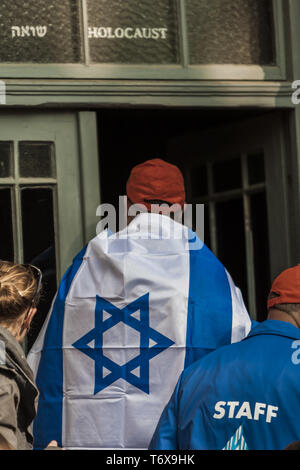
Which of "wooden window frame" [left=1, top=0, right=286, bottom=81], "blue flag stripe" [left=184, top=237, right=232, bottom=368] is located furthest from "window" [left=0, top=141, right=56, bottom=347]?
"blue flag stripe" [left=184, top=237, right=232, bottom=368]

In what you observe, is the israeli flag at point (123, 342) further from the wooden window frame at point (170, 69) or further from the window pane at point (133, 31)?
the window pane at point (133, 31)

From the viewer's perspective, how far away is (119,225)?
13.2 ft

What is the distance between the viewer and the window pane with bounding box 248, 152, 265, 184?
4.46m

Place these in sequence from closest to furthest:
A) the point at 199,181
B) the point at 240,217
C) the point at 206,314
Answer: the point at 206,314
the point at 240,217
the point at 199,181

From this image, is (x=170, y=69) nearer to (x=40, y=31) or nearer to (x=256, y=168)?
(x=40, y=31)

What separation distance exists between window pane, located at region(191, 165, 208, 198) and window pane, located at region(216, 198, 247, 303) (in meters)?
0.16

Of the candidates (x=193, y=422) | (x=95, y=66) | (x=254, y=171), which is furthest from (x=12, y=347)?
(x=254, y=171)

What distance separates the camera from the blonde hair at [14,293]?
279 centimetres

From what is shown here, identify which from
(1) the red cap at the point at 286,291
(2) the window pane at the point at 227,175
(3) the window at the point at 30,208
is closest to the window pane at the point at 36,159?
(3) the window at the point at 30,208

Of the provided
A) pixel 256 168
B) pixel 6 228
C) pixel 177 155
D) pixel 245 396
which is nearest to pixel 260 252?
pixel 256 168

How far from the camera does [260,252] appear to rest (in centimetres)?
451

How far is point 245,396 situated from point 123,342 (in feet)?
2.74

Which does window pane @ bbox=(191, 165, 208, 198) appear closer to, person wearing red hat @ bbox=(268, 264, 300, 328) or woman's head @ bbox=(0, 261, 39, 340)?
person wearing red hat @ bbox=(268, 264, 300, 328)

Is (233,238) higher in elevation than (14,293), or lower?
higher
